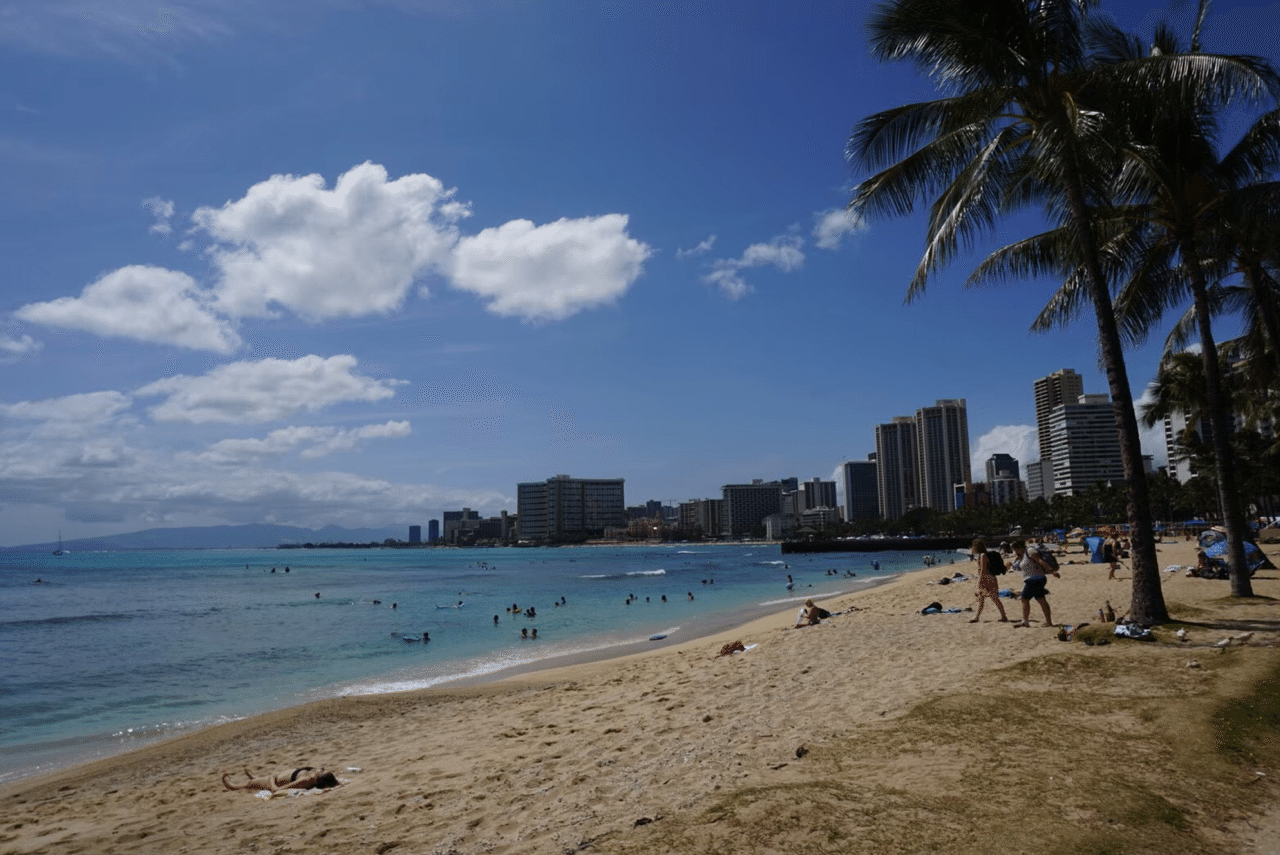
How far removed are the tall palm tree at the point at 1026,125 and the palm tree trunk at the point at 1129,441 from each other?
16 millimetres

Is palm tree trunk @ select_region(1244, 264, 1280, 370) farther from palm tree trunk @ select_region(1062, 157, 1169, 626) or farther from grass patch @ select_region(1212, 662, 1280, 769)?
grass patch @ select_region(1212, 662, 1280, 769)

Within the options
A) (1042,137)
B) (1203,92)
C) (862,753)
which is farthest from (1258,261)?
(862,753)

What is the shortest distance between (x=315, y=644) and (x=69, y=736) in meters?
12.0

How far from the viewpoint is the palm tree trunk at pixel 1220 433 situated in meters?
11.9

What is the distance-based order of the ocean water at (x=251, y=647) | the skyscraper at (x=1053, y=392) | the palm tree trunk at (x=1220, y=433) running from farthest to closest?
1. the skyscraper at (x=1053, y=392)
2. the ocean water at (x=251, y=647)
3. the palm tree trunk at (x=1220, y=433)

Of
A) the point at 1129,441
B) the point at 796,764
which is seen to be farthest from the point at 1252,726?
the point at 1129,441

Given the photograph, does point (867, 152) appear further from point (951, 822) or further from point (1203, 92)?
point (951, 822)

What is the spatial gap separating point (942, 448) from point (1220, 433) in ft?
639

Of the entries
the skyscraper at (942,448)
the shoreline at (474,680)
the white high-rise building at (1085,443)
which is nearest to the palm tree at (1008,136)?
the shoreline at (474,680)

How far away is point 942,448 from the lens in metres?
194

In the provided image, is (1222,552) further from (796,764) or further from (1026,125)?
(796,764)

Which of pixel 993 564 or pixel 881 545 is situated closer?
pixel 993 564

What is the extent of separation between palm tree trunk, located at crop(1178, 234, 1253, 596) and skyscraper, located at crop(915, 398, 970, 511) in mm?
188611

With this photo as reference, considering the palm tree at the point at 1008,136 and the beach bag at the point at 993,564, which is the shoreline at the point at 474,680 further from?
the palm tree at the point at 1008,136
